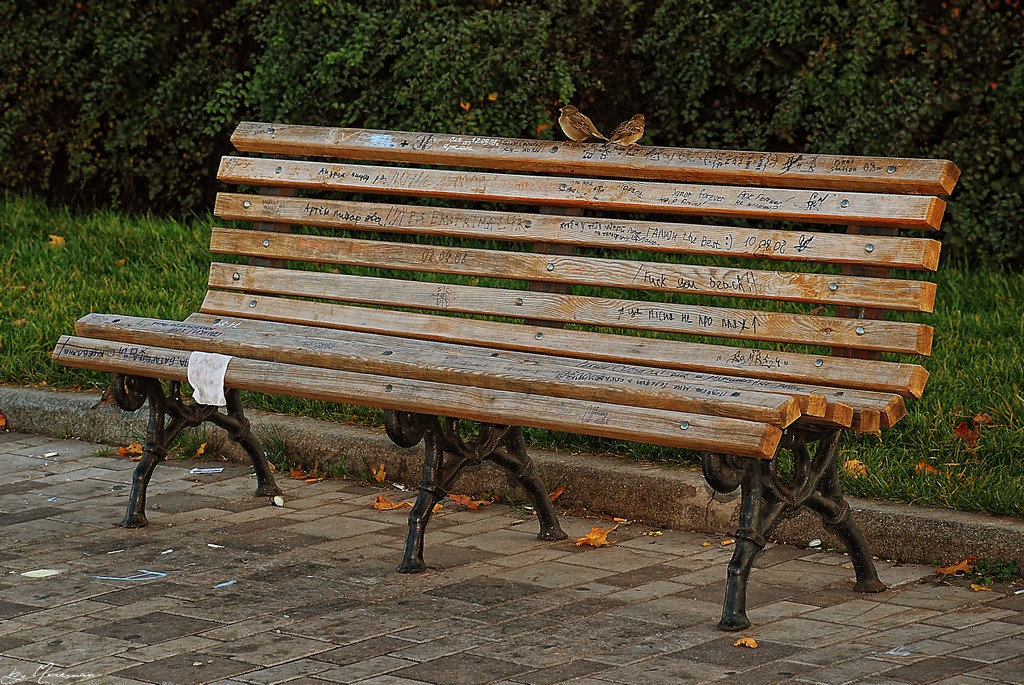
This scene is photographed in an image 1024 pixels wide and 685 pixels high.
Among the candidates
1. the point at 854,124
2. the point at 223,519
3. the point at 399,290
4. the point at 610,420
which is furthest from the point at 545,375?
the point at 854,124

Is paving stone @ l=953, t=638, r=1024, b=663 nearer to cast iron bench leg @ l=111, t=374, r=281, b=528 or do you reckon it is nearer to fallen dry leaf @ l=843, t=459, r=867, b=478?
fallen dry leaf @ l=843, t=459, r=867, b=478

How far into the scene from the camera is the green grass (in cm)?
452

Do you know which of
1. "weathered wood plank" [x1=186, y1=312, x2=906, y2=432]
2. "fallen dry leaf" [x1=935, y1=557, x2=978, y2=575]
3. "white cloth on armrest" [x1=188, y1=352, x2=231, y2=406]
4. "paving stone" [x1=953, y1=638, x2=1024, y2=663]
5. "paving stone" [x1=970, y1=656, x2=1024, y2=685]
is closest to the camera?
"paving stone" [x1=970, y1=656, x2=1024, y2=685]

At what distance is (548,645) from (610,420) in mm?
567

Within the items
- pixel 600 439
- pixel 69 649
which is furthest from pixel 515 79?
pixel 69 649

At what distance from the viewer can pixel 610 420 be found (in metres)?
3.65

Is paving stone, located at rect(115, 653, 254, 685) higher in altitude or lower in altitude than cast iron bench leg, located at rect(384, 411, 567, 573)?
lower

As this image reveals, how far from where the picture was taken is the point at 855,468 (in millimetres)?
4621

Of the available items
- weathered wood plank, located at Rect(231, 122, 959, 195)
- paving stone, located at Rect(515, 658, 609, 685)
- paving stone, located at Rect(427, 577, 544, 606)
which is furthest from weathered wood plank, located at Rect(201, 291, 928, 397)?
paving stone, located at Rect(515, 658, 609, 685)

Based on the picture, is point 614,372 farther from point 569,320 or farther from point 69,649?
point 69,649

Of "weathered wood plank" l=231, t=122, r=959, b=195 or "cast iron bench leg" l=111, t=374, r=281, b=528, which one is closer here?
"weathered wood plank" l=231, t=122, r=959, b=195

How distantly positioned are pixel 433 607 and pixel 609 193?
4.61 feet

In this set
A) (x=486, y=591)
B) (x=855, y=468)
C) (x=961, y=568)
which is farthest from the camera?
(x=855, y=468)
